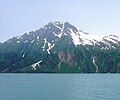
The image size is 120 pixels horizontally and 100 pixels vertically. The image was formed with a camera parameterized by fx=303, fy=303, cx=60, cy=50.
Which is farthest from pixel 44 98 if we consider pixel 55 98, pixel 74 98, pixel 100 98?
pixel 100 98

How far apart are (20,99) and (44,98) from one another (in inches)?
275

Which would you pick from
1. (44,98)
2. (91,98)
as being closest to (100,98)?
(91,98)

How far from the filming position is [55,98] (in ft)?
293

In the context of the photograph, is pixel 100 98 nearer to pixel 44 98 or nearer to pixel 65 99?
pixel 65 99

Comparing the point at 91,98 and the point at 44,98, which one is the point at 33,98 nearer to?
the point at 44,98

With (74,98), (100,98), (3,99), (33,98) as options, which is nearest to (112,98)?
(100,98)

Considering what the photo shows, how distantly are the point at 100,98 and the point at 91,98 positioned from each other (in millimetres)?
2765

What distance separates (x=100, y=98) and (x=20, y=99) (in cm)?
2393

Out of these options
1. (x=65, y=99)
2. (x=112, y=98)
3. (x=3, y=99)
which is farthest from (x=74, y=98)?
(x=3, y=99)

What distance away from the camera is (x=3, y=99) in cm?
8900

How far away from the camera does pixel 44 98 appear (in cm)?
8888

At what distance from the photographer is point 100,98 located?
299ft

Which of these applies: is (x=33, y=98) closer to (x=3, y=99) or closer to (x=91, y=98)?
(x=3, y=99)

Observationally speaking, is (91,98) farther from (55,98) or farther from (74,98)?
(55,98)
